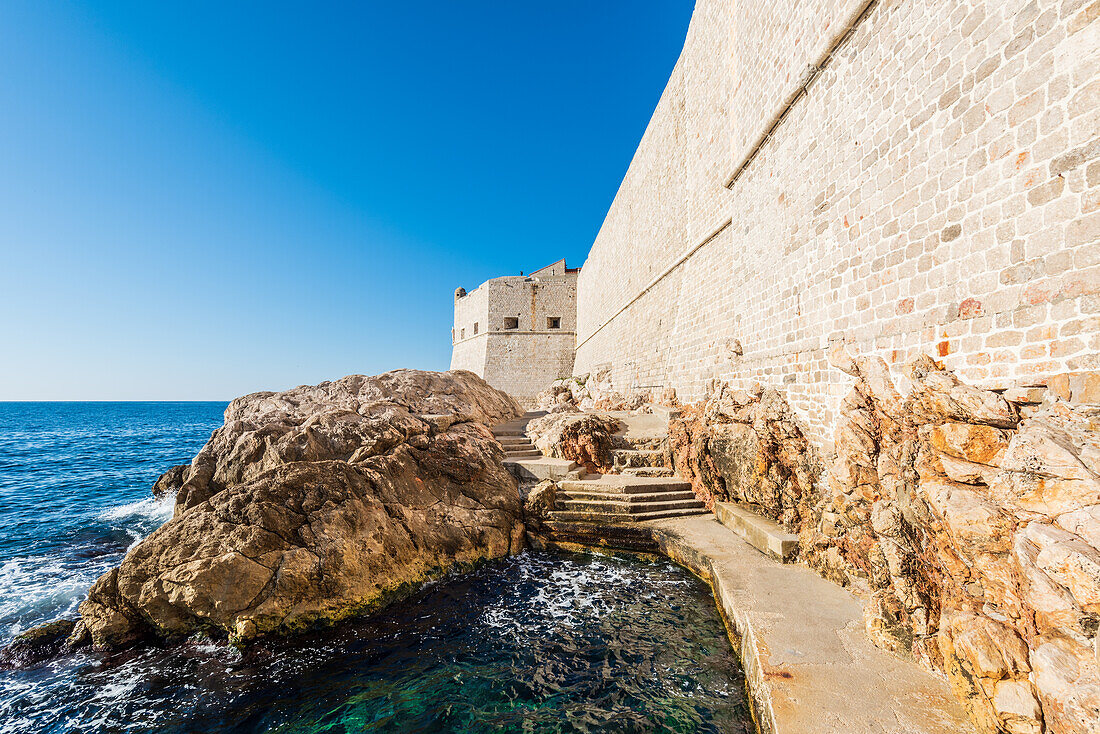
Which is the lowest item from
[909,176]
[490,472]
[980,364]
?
[490,472]

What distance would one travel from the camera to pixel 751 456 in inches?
246

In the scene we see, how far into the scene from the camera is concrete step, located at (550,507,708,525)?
7059mm

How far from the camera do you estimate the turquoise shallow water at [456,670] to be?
3.43 meters

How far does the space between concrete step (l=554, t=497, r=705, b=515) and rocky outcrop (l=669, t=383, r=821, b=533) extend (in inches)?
13.5

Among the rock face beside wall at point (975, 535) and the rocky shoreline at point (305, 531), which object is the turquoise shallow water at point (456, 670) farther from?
the rock face beside wall at point (975, 535)

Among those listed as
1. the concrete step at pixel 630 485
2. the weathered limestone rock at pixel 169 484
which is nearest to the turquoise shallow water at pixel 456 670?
the concrete step at pixel 630 485

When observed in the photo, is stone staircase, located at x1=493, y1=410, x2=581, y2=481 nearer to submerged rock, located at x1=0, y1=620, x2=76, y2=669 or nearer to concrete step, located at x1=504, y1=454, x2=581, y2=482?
concrete step, located at x1=504, y1=454, x2=581, y2=482

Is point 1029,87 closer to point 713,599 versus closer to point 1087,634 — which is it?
point 1087,634

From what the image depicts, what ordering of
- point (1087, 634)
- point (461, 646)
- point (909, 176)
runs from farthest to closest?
1. point (461, 646)
2. point (909, 176)
3. point (1087, 634)

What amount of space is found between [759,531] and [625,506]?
6.90 ft

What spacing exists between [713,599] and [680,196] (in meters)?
9.49

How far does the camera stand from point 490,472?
7570 millimetres

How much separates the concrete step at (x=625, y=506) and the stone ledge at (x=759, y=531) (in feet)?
1.55

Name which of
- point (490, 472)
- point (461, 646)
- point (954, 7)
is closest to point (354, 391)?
point (490, 472)
